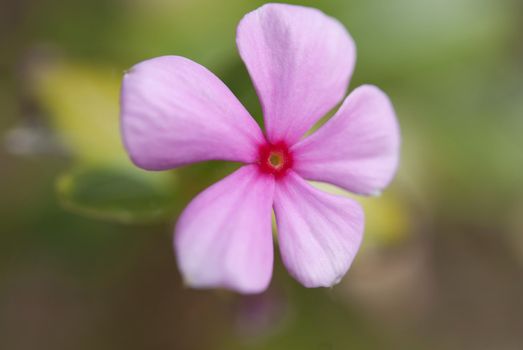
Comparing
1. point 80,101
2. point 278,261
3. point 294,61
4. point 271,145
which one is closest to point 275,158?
point 271,145

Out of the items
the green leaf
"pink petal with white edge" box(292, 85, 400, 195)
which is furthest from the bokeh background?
"pink petal with white edge" box(292, 85, 400, 195)

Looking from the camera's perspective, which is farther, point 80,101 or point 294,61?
point 80,101

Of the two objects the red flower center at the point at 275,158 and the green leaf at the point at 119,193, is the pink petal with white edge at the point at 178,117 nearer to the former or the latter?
the red flower center at the point at 275,158

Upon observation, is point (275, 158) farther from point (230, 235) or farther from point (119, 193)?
point (119, 193)

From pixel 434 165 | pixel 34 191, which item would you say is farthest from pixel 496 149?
pixel 34 191

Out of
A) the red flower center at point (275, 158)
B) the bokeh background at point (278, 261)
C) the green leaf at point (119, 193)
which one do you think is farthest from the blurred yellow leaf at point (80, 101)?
the red flower center at point (275, 158)

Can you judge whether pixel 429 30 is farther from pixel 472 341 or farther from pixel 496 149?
pixel 472 341
